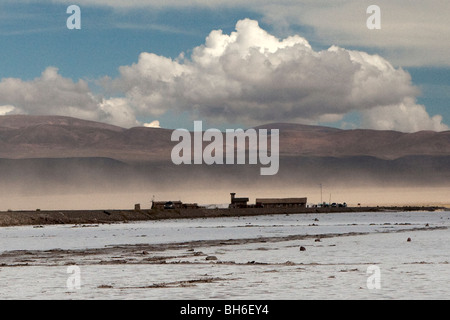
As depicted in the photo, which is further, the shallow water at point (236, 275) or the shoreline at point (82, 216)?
the shoreline at point (82, 216)

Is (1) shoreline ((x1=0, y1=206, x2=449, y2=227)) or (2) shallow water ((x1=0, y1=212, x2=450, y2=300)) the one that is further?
(1) shoreline ((x1=0, y1=206, x2=449, y2=227))

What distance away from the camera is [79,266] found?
98.1 ft

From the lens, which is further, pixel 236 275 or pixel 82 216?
pixel 82 216
